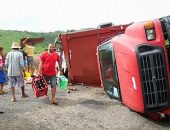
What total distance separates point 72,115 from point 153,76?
293cm

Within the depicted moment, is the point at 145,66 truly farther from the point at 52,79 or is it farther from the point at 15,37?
the point at 15,37

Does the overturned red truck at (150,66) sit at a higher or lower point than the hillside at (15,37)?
lower

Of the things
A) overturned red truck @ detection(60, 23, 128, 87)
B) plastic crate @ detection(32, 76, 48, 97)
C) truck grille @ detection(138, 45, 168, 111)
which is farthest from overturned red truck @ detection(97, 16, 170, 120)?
overturned red truck @ detection(60, 23, 128, 87)

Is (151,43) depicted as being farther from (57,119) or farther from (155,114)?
(57,119)

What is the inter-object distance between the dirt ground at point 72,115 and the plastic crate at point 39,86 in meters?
0.26

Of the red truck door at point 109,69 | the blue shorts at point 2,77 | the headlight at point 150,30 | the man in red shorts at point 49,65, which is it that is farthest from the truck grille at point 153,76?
the blue shorts at point 2,77

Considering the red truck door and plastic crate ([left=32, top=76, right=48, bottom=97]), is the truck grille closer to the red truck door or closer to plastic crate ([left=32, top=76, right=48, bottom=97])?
the red truck door

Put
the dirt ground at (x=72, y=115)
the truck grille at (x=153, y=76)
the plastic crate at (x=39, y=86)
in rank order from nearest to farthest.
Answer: the truck grille at (x=153, y=76) < the dirt ground at (x=72, y=115) < the plastic crate at (x=39, y=86)

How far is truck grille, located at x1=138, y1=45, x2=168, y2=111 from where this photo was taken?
26.6 ft

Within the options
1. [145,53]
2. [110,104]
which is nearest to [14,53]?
[110,104]

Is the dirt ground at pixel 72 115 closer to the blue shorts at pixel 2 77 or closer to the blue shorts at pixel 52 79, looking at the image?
the blue shorts at pixel 52 79

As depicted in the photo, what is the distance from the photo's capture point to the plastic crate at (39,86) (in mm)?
12492

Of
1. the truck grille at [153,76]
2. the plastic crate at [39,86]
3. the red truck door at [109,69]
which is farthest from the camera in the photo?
the plastic crate at [39,86]

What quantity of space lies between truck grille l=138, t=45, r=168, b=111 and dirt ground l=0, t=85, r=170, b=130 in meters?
0.81
